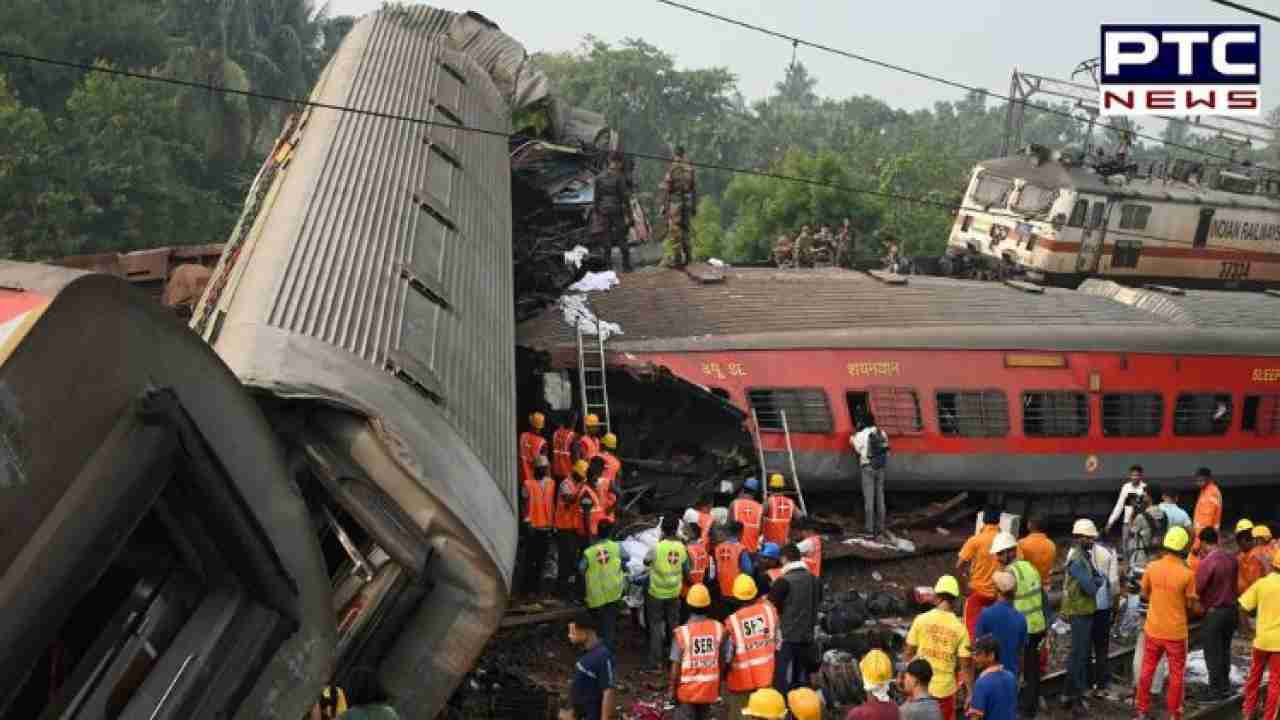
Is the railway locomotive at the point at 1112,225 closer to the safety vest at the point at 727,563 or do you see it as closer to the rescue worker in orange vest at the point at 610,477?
the rescue worker in orange vest at the point at 610,477

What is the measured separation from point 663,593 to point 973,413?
6.48 m

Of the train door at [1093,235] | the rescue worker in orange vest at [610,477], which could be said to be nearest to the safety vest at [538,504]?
the rescue worker in orange vest at [610,477]

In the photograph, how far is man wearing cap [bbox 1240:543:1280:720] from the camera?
34.5 ft

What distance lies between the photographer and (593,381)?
15.0 meters

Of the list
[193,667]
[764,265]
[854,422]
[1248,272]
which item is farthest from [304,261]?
[1248,272]

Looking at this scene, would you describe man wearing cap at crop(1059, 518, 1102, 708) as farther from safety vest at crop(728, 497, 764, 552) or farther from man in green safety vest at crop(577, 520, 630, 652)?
man in green safety vest at crop(577, 520, 630, 652)

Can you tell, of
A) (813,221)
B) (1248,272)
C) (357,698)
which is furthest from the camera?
(813,221)

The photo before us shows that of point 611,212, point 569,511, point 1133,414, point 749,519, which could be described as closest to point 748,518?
point 749,519

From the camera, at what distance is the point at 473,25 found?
22625 mm

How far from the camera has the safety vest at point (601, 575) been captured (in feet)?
37.1

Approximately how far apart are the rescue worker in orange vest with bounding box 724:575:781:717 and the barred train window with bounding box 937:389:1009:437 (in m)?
7.69

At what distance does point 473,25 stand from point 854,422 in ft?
32.1

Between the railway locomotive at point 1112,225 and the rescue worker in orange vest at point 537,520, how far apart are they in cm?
1221

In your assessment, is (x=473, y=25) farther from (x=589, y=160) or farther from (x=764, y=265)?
(x=764, y=265)
